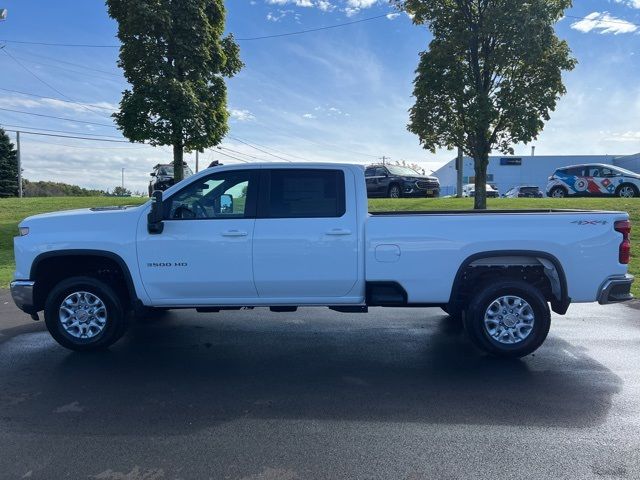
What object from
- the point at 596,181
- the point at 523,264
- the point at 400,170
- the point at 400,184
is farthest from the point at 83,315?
the point at 596,181

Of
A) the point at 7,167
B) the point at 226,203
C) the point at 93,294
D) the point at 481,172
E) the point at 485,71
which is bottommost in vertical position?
the point at 93,294

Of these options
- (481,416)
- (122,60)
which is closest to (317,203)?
(481,416)

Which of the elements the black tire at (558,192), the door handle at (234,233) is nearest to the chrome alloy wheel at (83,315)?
the door handle at (234,233)

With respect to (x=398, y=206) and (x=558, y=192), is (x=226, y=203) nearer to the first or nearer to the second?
(x=398, y=206)

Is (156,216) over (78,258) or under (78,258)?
over

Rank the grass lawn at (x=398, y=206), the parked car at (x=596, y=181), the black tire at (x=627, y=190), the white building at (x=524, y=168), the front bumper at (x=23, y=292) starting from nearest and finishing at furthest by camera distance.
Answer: the front bumper at (x=23, y=292)
the grass lawn at (x=398, y=206)
the black tire at (x=627, y=190)
the parked car at (x=596, y=181)
the white building at (x=524, y=168)

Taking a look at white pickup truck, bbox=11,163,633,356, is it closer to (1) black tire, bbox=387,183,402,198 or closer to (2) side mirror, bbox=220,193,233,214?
(2) side mirror, bbox=220,193,233,214

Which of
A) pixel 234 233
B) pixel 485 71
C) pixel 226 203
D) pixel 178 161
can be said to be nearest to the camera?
pixel 234 233

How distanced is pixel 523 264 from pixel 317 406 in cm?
265

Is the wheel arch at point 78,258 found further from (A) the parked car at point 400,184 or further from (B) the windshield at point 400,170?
(B) the windshield at point 400,170

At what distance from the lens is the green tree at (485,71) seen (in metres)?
11.3

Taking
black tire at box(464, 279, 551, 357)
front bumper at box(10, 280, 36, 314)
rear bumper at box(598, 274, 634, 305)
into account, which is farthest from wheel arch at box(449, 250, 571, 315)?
front bumper at box(10, 280, 36, 314)

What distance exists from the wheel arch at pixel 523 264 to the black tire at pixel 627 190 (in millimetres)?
18249

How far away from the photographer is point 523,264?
5145 millimetres
